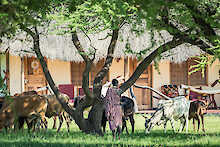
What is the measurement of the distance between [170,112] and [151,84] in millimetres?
8349

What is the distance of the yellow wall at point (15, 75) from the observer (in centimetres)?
1712

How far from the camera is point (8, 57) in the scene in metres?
16.9

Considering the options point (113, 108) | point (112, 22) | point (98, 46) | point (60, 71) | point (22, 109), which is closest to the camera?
point (112, 22)

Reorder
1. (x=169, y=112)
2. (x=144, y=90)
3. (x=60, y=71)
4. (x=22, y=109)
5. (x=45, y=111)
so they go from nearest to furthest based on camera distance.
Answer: (x=169, y=112) → (x=22, y=109) → (x=45, y=111) → (x=60, y=71) → (x=144, y=90)

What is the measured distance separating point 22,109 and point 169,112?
3.51 m

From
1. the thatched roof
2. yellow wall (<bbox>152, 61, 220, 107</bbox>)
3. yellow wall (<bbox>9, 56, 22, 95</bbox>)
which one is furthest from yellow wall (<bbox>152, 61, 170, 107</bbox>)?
yellow wall (<bbox>9, 56, 22, 95</bbox>)


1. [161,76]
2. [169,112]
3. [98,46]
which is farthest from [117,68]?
[169,112]

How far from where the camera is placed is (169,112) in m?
9.70

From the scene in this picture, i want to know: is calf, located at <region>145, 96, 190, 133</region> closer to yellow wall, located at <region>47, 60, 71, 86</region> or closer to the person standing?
the person standing

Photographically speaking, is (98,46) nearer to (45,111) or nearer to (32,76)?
(32,76)

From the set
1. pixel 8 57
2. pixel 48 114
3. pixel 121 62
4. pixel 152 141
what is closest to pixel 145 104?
pixel 121 62

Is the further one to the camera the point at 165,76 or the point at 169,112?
the point at 165,76

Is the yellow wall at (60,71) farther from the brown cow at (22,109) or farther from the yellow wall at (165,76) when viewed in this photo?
the brown cow at (22,109)

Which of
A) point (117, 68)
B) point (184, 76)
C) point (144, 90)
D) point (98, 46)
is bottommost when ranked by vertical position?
point (144, 90)
